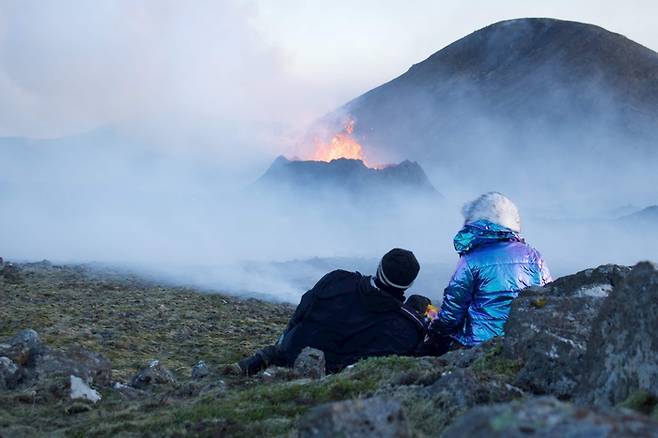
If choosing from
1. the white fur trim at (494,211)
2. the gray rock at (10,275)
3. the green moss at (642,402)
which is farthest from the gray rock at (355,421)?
the gray rock at (10,275)

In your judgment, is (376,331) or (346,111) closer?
(376,331)

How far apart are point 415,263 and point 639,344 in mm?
4797

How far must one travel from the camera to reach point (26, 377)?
8.70 meters

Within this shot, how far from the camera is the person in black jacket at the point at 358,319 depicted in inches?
356

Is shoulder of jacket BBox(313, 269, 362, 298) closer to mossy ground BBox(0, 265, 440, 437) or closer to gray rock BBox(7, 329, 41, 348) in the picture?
mossy ground BBox(0, 265, 440, 437)

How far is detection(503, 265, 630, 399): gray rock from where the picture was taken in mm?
5723

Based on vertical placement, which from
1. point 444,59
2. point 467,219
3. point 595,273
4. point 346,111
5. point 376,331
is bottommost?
point 376,331

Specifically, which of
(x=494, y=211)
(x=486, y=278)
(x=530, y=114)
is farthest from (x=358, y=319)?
(x=530, y=114)

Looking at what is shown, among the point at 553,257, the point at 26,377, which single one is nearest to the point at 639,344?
the point at 26,377

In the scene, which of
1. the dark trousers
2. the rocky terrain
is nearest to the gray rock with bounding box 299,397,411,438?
the rocky terrain

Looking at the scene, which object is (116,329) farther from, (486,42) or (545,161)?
(486,42)

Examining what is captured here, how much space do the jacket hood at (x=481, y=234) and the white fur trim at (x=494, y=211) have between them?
0.05 meters

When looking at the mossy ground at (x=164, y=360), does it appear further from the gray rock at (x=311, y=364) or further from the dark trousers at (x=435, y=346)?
the dark trousers at (x=435, y=346)

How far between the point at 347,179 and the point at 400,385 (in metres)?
88.9
